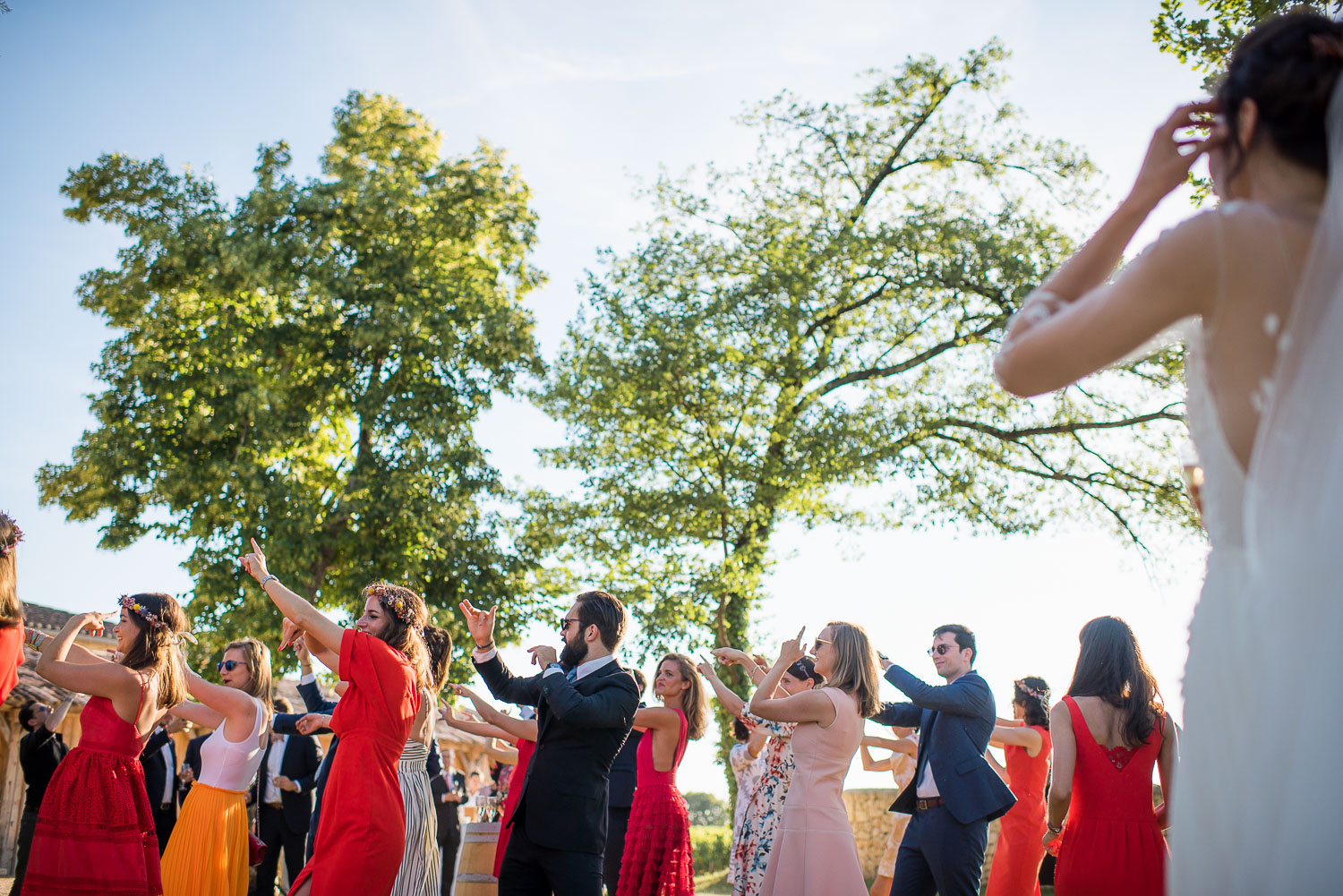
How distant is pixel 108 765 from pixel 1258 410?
631 cm

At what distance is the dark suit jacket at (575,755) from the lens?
532 cm

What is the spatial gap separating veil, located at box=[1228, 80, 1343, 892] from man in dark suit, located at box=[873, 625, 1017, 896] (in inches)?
173

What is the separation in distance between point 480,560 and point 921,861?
14.2 m

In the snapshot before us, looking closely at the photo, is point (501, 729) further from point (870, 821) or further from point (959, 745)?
point (870, 821)

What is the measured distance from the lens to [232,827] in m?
6.57

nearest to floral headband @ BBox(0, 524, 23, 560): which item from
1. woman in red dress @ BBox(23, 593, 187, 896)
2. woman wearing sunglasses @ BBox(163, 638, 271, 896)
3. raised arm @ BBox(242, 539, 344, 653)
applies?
raised arm @ BBox(242, 539, 344, 653)

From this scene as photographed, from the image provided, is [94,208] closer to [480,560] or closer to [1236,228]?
[480,560]

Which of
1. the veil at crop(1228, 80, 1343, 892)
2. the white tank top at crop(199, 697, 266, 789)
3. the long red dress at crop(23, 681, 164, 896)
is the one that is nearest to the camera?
the veil at crop(1228, 80, 1343, 892)

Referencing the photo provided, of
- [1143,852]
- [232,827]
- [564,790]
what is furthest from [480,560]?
[1143,852]

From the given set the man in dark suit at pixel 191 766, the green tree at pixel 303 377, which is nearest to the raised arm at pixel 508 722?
the man in dark suit at pixel 191 766

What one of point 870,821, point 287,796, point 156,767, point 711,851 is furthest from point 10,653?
point 711,851

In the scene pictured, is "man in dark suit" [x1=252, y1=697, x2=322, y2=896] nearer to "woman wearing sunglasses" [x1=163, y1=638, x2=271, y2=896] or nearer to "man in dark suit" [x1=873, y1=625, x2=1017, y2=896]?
"woman wearing sunglasses" [x1=163, y1=638, x2=271, y2=896]

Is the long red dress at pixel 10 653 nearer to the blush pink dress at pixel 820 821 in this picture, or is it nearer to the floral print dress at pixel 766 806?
the blush pink dress at pixel 820 821

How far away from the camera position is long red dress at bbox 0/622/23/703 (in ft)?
12.5
